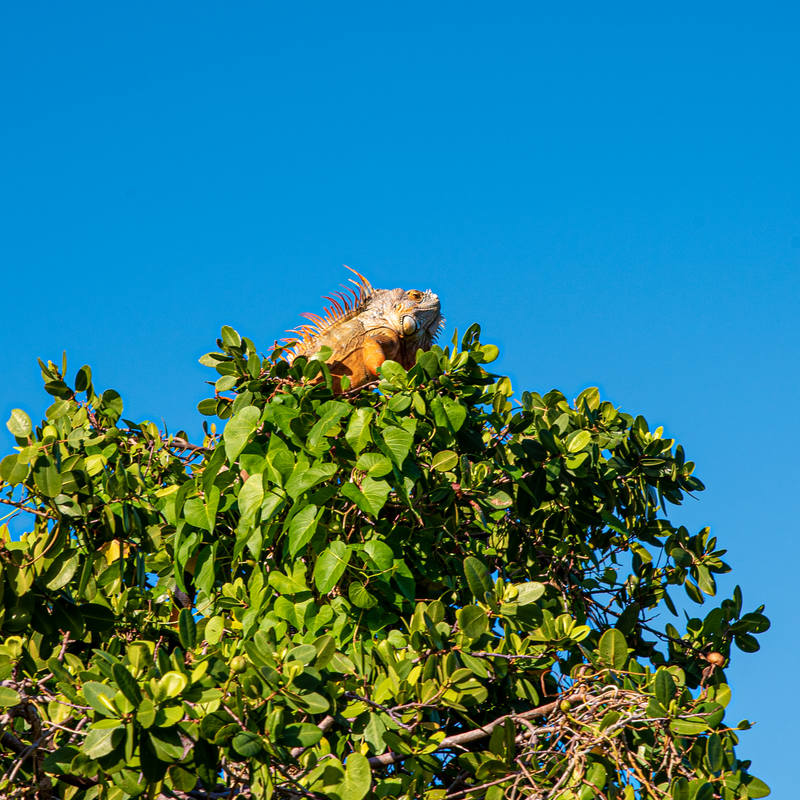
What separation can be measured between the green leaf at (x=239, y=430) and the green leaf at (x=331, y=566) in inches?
25.6

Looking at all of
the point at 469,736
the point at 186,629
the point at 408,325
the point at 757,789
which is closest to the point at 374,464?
the point at 186,629

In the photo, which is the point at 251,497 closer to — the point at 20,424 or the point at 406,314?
the point at 20,424

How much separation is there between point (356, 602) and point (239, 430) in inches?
37.5

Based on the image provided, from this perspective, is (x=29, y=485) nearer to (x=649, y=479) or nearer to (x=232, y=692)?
(x=232, y=692)

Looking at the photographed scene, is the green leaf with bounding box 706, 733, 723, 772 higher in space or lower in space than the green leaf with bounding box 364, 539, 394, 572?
lower

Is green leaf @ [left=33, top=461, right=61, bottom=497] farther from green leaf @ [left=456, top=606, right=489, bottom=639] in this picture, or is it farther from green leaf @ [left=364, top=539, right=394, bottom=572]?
green leaf @ [left=456, top=606, right=489, bottom=639]

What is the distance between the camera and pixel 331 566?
448 centimetres

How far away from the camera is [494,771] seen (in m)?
4.24

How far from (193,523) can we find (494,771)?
5.94 feet

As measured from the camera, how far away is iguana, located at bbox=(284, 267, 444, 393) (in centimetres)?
694

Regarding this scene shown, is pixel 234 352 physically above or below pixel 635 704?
above

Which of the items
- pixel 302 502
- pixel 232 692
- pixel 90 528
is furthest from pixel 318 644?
pixel 90 528

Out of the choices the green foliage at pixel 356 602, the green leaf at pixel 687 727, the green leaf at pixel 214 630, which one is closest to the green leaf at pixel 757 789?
the green foliage at pixel 356 602

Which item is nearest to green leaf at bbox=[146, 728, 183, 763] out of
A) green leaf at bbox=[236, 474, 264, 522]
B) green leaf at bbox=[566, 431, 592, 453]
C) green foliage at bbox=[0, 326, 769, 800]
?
green foliage at bbox=[0, 326, 769, 800]
